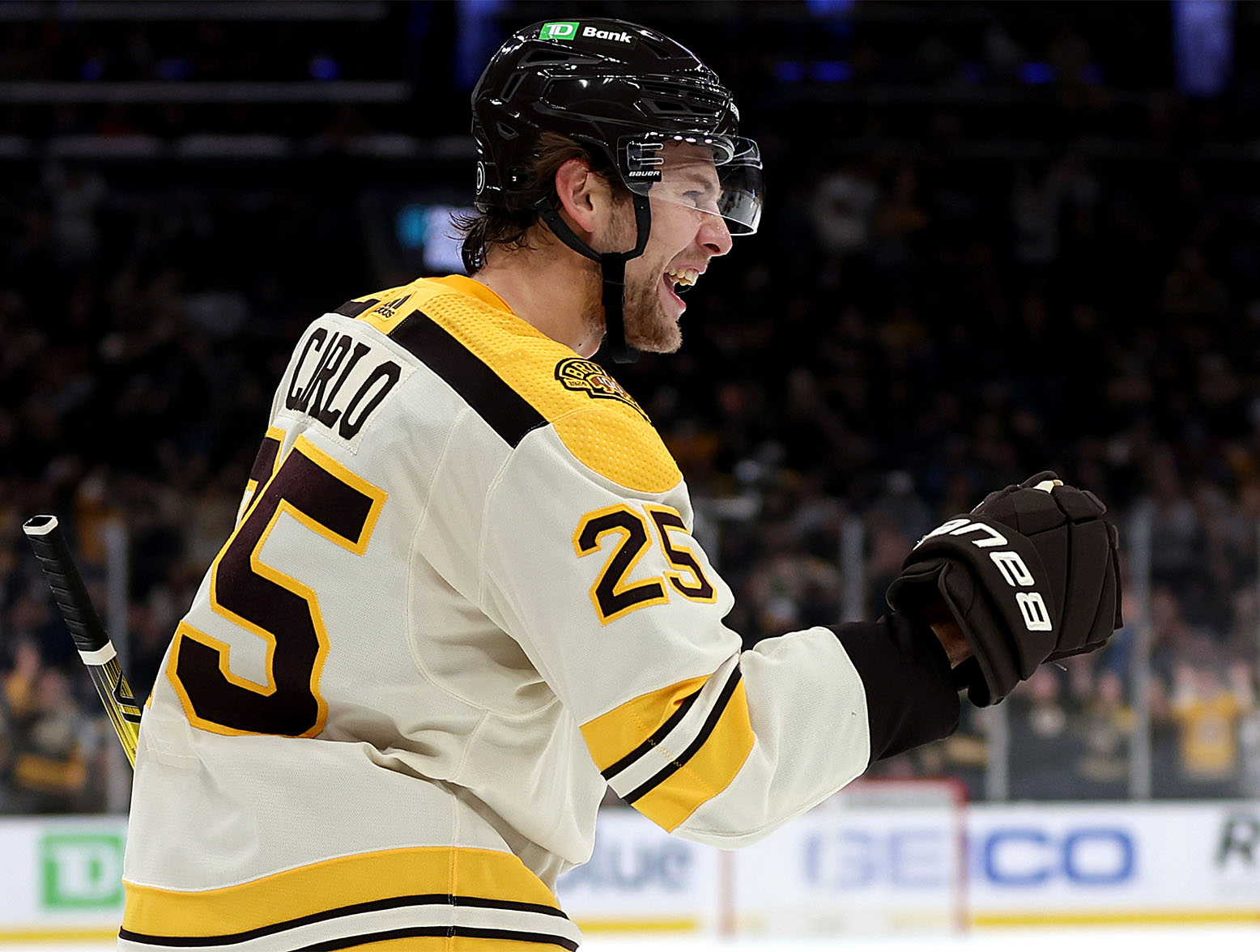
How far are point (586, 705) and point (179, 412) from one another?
6.13 m

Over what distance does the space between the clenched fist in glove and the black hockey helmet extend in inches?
13.7

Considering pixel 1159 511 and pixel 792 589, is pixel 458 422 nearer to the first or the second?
pixel 792 589

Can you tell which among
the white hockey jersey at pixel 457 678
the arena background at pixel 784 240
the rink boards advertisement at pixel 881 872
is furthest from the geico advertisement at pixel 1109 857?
the white hockey jersey at pixel 457 678

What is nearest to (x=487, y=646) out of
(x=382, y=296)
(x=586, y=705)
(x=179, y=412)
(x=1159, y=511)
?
(x=586, y=705)

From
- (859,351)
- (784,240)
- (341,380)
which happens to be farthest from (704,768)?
(784,240)

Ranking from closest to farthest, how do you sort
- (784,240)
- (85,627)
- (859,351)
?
(85,627)
(859,351)
(784,240)

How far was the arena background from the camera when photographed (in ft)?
21.5

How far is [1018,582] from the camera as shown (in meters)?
1.12

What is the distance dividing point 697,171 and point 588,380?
29 cm

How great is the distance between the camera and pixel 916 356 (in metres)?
7.63

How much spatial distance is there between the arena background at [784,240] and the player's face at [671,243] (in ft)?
12.2

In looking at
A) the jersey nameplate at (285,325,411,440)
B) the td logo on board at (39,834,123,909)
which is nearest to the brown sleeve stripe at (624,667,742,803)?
the jersey nameplate at (285,325,411,440)

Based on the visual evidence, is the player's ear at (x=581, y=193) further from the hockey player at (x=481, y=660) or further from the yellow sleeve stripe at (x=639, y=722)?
the yellow sleeve stripe at (x=639, y=722)

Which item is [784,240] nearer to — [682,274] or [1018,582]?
[682,274]
